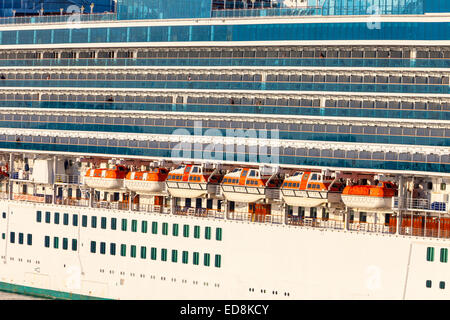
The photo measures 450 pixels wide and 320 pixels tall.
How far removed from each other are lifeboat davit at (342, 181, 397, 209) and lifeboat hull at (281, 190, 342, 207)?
38.6 inches

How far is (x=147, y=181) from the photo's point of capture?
63.3 meters

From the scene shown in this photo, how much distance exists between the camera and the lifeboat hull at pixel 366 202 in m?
55.9

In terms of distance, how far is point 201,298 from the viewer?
5978cm

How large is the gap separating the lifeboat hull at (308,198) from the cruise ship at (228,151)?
120 mm

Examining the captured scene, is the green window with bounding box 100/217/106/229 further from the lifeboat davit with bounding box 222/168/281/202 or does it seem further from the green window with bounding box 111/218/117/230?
the lifeboat davit with bounding box 222/168/281/202

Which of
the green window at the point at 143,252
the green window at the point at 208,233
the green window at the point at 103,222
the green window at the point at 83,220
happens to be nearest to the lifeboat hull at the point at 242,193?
the green window at the point at 208,233

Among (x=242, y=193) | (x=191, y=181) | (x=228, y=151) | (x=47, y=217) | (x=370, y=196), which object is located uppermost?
(x=228, y=151)

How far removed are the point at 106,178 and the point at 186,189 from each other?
6254 mm

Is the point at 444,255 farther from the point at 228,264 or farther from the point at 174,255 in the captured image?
the point at 174,255

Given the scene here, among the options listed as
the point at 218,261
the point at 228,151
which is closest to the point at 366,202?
the point at 228,151

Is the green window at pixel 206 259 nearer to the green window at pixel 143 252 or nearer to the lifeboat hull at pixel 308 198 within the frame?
the green window at pixel 143 252

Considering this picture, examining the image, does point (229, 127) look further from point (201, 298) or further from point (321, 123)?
point (201, 298)

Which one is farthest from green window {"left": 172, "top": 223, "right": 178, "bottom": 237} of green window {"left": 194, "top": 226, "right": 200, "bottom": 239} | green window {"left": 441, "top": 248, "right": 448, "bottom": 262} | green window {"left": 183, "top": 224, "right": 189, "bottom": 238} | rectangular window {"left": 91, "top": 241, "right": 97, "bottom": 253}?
green window {"left": 441, "top": 248, "right": 448, "bottom": 262}

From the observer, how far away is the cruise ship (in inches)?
2194
